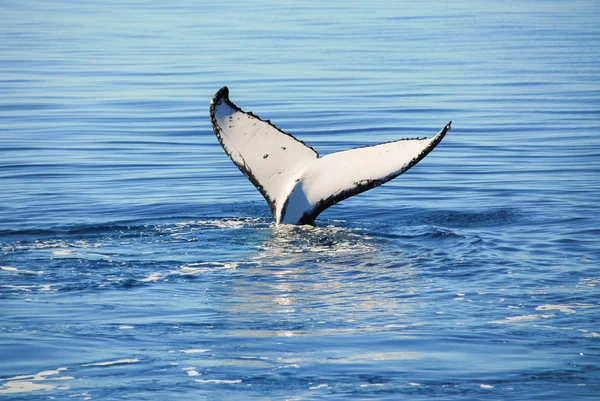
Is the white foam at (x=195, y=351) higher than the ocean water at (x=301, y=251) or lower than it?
lower

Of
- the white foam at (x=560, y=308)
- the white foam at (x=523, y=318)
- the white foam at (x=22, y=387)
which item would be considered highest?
the white foam at (x=560, y=308)

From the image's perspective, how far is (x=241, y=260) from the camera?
8016mm

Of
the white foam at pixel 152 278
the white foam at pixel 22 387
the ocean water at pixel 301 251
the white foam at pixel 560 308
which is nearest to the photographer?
the white foam at pixel 22 387

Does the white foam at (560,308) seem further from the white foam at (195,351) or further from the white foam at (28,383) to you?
the white foam at (28,383)

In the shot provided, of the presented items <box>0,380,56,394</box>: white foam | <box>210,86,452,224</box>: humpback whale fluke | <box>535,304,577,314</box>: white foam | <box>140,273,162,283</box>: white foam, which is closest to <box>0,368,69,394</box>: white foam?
<box>0,380,56,394</box>: white foam

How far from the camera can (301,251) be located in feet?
26.7

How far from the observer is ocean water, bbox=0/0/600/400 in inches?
222

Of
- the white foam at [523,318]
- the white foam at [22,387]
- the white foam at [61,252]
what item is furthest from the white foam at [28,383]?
the white foam at [61,252]

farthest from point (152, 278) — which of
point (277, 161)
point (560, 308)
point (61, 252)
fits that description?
point (560, 308)

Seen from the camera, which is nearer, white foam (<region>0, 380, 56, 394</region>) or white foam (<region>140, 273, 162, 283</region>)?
white foam (<region>0, 380, 56, 394</region>)

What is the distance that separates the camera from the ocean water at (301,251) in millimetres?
5629

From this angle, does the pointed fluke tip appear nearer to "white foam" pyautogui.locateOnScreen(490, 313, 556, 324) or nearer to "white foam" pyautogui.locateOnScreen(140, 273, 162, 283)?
"white foam" pyautogui.locateOnScreen(140, 273, 162, 283)

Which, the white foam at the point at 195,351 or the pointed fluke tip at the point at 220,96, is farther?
the pointed fluke tip at the point at 220,96

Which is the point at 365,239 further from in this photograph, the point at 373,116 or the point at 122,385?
the point at 373,116
